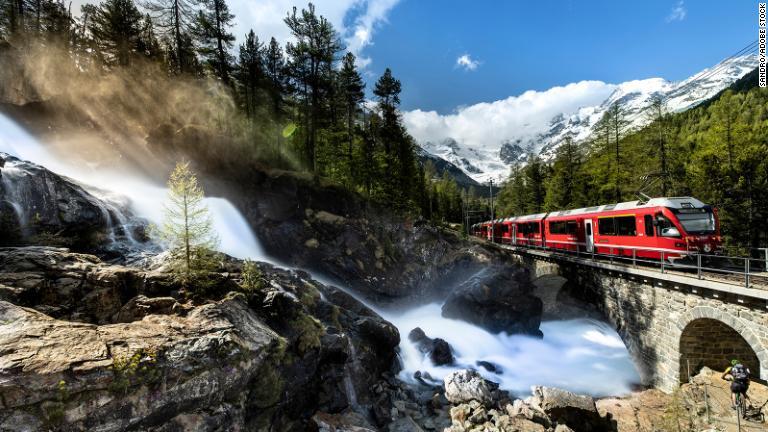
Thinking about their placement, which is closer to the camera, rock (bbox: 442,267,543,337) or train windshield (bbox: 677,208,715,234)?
train windshield (bbox: 677,208,715,234)

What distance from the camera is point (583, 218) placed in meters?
23.7

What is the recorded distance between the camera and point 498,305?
24.2 metres

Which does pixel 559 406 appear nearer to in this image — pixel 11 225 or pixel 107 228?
pixel 107 228

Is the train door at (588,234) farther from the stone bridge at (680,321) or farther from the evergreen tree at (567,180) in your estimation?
the evergreen tree at (567,180)

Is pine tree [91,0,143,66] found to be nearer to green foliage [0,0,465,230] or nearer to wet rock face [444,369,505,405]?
green foliage [0,0,465,230]

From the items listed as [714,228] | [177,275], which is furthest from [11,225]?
[714,228]

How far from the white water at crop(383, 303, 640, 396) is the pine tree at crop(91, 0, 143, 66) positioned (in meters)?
33.0

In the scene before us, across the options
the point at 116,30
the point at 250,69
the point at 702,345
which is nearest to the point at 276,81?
the point at 250,69

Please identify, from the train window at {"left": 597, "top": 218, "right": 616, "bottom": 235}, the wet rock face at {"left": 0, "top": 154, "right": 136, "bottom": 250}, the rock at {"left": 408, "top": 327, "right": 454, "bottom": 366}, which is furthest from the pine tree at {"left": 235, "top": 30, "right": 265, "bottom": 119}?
the train window at {"left": 597, "top": 218, "right": 616, "bottom": 235}

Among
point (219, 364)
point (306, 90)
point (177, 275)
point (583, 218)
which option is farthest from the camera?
point (306, 90)

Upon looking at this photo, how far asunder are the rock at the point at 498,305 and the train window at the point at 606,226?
685cm

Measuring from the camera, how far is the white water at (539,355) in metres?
17.6

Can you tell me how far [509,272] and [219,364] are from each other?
23.3 metres

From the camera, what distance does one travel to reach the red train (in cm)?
1619
